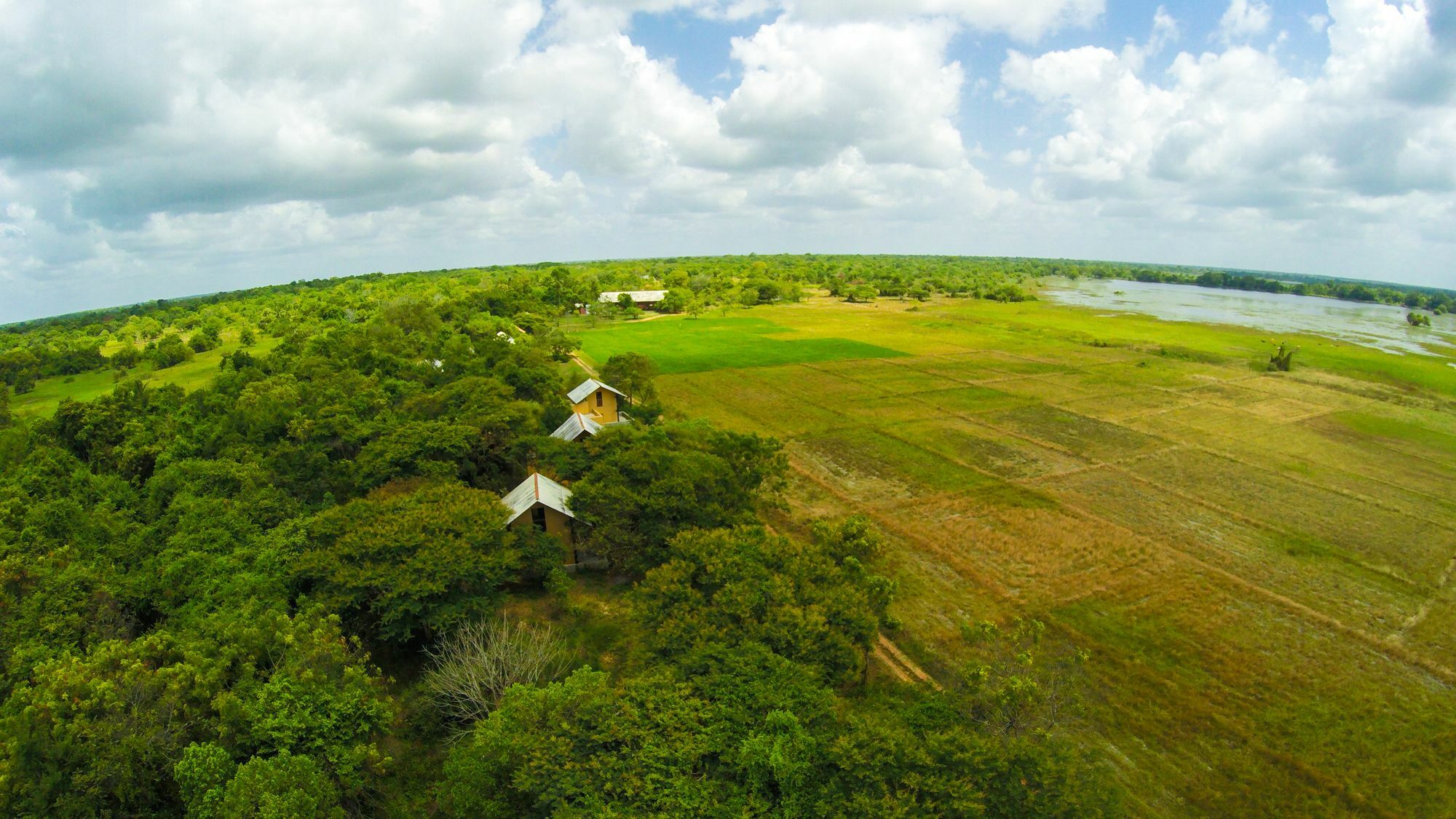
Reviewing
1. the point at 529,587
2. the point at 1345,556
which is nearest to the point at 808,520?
the point at 529,587

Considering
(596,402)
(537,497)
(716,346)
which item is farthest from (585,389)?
(716,346)

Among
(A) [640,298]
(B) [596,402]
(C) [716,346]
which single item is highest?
(A) [640,298]

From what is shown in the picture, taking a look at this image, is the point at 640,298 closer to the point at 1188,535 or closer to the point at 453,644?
the point at 1188,535

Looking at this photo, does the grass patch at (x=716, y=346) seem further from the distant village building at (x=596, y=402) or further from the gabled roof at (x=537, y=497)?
the gabled roof at (x=537, y=497)

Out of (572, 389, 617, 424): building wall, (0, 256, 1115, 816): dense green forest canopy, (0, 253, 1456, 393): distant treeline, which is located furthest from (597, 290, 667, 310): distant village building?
(0, 256, 1115, 816): dense green forest canopy

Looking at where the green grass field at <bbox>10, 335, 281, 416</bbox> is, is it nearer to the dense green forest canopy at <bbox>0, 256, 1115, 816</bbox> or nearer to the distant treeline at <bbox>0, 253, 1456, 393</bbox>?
the distant treeline at <bbox>0, 253, 1456, 393</bbox>

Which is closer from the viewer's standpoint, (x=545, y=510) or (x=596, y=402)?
(x=545, y=510)

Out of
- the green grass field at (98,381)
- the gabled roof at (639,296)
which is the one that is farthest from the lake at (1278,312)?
the green grass field at (98,381)
